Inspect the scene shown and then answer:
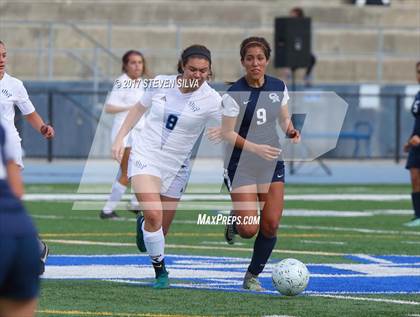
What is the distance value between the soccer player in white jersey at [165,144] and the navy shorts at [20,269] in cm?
556

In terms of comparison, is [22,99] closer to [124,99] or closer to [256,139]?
[256,139]

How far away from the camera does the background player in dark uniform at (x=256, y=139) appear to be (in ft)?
36.8

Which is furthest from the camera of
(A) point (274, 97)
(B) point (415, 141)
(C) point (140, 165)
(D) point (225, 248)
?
(B) point (415, 141)

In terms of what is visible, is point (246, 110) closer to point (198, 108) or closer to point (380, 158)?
point (198, 108)

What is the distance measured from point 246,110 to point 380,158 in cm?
2159

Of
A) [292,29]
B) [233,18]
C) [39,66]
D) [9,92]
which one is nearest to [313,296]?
[9,92]

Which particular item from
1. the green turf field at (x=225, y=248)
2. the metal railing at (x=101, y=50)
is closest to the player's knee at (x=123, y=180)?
the green turf field at (x=225, y=248)

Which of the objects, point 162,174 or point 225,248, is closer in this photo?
point 162,174

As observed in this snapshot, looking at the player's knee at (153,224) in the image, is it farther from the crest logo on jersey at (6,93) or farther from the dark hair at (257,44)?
the crest logo on jersey at (6,93)

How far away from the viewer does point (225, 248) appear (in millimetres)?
14984

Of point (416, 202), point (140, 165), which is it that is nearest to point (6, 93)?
point (140, 165)

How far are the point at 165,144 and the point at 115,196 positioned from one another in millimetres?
6751

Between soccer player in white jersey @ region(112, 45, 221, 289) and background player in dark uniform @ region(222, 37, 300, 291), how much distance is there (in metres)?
0.28

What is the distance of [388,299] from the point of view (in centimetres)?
1068
